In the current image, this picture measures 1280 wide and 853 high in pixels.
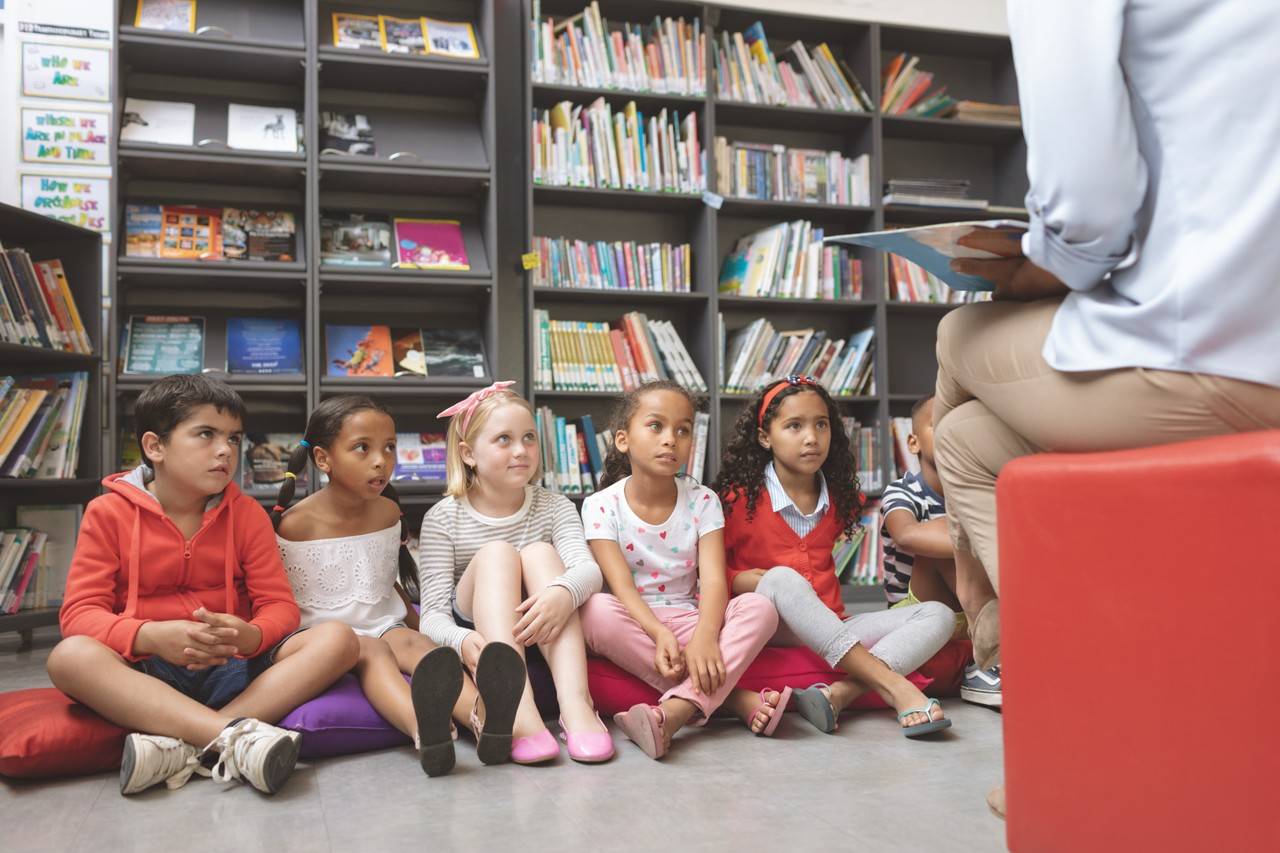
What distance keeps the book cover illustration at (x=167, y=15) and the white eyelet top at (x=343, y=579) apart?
2036mm

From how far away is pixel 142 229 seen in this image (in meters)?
3.17

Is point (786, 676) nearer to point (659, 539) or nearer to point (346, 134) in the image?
point (659, 539)

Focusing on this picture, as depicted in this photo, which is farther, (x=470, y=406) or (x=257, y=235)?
(x=257, y=235)

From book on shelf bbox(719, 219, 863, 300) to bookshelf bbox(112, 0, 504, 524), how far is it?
0.97 m

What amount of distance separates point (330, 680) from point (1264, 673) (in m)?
1.45

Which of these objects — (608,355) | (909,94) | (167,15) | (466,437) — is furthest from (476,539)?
(909,94)

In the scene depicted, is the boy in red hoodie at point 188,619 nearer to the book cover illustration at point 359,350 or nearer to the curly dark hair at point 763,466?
the curly dark hair at point 763,466

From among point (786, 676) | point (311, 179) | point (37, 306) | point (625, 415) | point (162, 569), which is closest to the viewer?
point (162, 569)

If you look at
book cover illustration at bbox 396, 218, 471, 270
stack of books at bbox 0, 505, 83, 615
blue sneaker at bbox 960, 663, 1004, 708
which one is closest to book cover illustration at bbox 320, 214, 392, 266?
book cover illustration at bbox 396, 218, 471, 270

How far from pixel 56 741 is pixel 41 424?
174cm

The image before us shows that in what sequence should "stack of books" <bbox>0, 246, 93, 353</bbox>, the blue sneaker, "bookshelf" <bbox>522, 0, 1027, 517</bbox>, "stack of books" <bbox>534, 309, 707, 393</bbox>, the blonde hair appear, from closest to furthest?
the blue sneaker → the blonde hair → "stack of books" <bbox>0, 246, 93, 353</bbox> → "stack of books" <bbox>534, 309, 707, 393</bbox> → "bookshelf" <bbox>522, 0, 1027, 517</bbox>

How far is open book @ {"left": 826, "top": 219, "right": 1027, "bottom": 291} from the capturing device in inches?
41.2

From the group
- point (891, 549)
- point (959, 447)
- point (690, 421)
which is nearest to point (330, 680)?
point (690, 421)

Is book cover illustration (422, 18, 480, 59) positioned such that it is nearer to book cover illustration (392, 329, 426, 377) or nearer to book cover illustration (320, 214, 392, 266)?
book cover illustration (320, 214, 392, 266)
